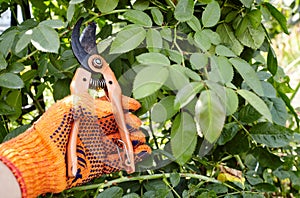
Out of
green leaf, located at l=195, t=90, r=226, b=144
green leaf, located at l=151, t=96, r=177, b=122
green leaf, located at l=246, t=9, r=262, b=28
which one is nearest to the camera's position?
green leaf, located at l=195, t=90, r=226, b=144

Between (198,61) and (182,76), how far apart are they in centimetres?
7

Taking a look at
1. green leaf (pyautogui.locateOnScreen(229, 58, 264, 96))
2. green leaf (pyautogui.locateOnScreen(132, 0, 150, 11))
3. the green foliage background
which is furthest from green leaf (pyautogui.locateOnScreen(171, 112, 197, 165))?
green leaf (pyautogui.locateOnScreen(132, 0, 150, 11))

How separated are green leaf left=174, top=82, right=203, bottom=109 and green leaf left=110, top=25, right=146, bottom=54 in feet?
0.37

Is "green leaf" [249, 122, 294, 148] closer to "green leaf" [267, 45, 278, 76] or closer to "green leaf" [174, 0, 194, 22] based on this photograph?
"green leaf" [267, 45, 278, 76]

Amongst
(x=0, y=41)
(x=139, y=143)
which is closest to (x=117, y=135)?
(x=139, y=143)

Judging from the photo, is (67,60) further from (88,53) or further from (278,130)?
(278,130)

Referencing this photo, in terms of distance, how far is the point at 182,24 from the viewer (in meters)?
0.76

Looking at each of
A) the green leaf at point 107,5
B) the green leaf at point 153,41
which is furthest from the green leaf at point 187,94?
the green leaf at point 107,5

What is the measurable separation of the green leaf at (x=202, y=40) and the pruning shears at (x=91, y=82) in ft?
0.45

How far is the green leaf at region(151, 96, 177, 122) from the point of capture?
0.65 metres

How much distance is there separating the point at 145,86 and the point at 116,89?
0.10 meters

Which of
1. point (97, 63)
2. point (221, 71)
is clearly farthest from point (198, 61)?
point (97, 63)

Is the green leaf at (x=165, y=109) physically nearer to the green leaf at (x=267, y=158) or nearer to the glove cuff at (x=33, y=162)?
the glove cuff at (x=33, y=162)

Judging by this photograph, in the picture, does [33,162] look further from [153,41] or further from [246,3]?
[246,3]
